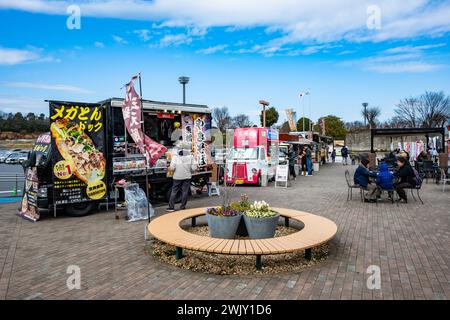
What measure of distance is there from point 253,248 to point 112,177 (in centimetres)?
588

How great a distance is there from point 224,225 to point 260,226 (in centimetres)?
59

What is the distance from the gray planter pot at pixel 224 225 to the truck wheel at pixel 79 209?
4355 mm

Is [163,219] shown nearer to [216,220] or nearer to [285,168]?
[216,220]

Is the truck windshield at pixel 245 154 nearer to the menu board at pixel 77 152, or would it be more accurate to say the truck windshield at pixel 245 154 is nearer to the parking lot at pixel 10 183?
the menu board at pixel 77 152

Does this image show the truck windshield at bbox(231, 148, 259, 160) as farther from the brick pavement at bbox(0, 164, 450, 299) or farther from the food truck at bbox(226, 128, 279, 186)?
the brick pavement at bbox(0, 164, 450, 299)

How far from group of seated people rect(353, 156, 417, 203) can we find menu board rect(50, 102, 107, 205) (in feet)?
24.4

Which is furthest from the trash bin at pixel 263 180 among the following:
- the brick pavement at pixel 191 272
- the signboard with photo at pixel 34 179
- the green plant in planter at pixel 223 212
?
the green plant in planter at pixel 223 212

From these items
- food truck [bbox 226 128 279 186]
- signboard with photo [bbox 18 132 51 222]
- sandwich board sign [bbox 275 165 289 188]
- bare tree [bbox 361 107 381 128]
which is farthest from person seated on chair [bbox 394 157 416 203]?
bare tree [bbox 361 107 381 128]

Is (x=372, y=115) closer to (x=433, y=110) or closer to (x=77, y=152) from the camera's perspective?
(x=433, y=110)

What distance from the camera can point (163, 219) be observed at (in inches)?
250

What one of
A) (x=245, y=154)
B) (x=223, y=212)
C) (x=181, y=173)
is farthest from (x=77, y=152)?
(x=245, y=154)

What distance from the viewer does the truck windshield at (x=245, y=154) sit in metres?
15.7

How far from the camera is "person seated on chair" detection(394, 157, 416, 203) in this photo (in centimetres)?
1024

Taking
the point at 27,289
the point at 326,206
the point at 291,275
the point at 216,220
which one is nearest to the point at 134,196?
the point at 216,220
